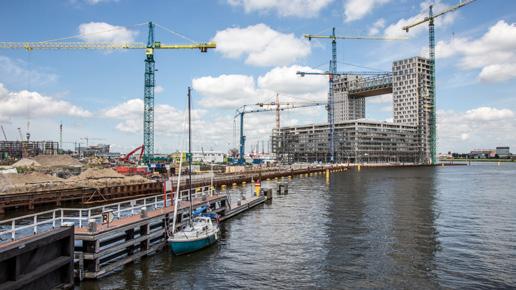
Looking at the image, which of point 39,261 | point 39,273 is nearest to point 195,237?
point 39,261

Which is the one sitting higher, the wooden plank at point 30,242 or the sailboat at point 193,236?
the wooden plank at point 30,242

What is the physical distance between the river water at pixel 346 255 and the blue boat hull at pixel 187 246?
1.64ft

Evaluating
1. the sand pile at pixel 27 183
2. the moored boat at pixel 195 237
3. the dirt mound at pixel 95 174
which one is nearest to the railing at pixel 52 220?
the moored boat at pixel 195 237

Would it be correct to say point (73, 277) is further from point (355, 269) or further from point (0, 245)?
point (355, 269)

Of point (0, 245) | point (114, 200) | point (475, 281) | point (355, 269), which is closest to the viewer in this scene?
point (0, 245)

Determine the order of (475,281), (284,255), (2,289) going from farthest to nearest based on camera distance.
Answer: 1. (284,255)
2. (475,281)
3. (2,289)

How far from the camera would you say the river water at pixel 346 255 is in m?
27.2

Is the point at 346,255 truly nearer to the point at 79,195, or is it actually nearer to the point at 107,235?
the point at 107,235

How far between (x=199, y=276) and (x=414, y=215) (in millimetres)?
37283

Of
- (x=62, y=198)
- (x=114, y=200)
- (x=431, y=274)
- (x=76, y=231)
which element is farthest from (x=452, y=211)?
(x=62, y=198)

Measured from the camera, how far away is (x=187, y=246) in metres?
32.9

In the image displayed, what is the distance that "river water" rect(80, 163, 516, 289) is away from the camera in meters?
27.2

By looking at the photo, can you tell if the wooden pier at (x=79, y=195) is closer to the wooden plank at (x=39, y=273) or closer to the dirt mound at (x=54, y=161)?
the wooden plank at (x=39, y=273)

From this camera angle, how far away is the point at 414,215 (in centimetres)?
5500
